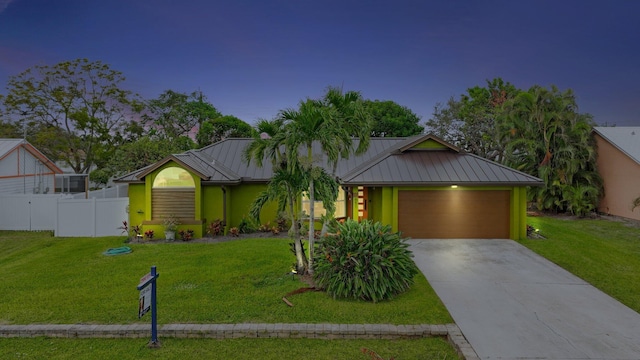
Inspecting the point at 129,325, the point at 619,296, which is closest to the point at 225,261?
the point at 129,325

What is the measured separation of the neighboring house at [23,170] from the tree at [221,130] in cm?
1376

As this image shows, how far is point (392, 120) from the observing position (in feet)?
119

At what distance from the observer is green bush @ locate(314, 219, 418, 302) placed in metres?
6.81

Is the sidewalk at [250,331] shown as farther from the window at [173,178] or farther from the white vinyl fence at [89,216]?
the white vinyl fence at [89,216]

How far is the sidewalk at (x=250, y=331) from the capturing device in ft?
17.9

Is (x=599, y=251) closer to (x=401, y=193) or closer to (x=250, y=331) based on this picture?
(x=401, y=193)

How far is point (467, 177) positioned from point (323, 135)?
7.15 m

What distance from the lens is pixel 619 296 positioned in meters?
7.15

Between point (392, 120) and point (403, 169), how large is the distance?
24.8m

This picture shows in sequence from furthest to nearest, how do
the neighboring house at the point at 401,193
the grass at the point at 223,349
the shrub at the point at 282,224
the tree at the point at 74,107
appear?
the tree at the point at 74,107, the shrub at the point at 282,224, the neighboring house at the point at 401,193, the grass at the point at 223,349

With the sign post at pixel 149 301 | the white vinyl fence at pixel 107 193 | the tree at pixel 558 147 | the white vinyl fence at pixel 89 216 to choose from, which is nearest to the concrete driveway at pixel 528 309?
the sign post at pixel 149 301

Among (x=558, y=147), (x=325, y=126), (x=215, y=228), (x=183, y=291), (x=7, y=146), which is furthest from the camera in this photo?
(x=7, y=146)

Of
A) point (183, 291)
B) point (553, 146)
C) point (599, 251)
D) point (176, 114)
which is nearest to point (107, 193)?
point (183, 291)

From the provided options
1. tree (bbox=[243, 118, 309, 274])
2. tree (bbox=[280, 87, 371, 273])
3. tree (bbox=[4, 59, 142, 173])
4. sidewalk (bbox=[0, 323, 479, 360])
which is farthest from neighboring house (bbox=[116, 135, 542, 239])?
tree (bbox=[4, 59, 142, 173])
